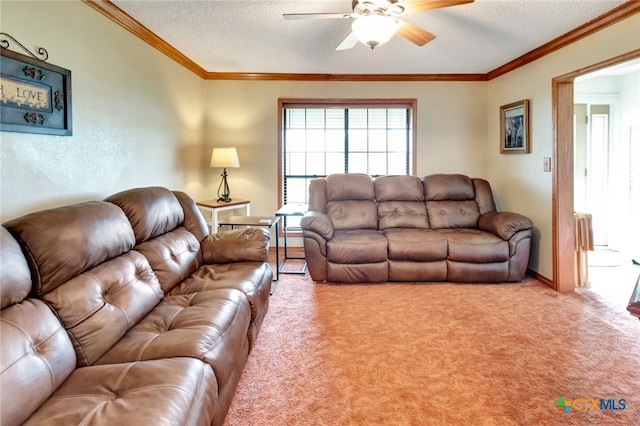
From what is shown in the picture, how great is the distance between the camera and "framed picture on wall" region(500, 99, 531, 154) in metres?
3.96

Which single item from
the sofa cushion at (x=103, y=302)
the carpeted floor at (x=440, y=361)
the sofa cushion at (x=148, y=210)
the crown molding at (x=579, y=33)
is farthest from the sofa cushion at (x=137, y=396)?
the crown molding at (x=579, y=33)

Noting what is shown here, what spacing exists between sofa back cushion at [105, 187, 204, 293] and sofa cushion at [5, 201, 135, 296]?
0.84 feet

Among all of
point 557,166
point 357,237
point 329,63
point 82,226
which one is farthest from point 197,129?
point 557,166

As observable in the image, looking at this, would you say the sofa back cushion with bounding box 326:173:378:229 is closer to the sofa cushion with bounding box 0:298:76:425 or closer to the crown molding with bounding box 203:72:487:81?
the crown molding with bounding box 203:72:487:81

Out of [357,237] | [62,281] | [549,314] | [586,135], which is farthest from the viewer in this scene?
[586,135]

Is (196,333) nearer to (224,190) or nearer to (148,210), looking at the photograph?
(148,210)

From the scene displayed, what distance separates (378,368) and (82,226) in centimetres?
180

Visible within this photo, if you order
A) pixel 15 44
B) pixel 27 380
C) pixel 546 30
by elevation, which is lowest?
pixel 27 380

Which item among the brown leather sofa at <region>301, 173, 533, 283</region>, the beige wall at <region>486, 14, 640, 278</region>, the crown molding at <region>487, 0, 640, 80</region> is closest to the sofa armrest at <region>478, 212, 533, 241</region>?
the brown leather sofa at <region>301, 173, 533, 283</region>

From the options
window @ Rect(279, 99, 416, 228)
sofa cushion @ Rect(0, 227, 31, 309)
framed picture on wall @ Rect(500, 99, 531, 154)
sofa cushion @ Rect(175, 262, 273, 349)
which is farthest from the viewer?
window @ Rect(279, 99, 416, 228)

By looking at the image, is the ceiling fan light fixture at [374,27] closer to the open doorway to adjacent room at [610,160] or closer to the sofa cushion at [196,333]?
the sofa cushion at [196,333]

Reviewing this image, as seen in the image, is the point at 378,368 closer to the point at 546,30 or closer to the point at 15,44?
the point at 15,44

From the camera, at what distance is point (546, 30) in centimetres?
319

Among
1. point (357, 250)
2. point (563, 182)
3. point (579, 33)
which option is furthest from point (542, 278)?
point (579, 33)
